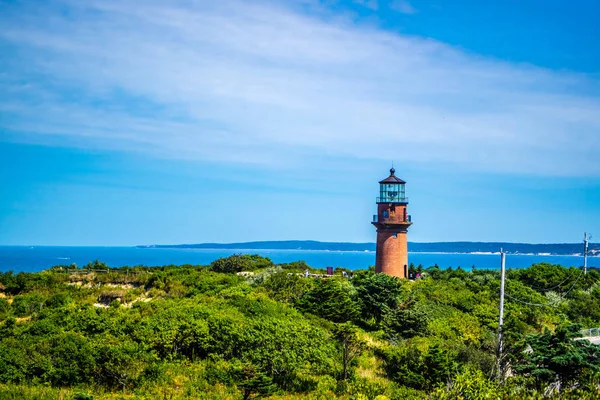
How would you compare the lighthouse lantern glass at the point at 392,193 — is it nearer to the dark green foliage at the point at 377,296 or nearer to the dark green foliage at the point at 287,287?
the dark green foliage at the point at 287,287

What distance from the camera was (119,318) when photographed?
79.3 feet

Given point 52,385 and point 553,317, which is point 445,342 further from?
point 52,385

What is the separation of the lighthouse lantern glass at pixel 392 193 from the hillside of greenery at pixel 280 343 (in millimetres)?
7261

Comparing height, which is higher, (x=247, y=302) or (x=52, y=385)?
(x=247, y=302)

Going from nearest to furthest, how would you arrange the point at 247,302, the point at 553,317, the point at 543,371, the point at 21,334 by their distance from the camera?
the point at 543,371
the point at 21,334
the point at 247,302
the point at 553,317

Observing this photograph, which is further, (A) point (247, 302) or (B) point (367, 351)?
(A) point (247, 302)

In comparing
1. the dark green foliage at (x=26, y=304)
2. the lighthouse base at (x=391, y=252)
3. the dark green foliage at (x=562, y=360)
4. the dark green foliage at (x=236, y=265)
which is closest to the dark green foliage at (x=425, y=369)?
the dark green foliage at (x=562, y=360)

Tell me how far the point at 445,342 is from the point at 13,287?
76.6ft

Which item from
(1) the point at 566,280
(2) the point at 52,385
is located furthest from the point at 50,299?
(1) the point at 566,280

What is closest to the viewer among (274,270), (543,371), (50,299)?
(543,371)

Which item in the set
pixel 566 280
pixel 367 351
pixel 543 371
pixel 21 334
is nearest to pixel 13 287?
pixel 21 334

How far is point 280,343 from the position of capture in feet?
67.6

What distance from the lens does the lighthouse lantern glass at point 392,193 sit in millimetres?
40250

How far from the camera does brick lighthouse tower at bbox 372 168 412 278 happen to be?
132ft
